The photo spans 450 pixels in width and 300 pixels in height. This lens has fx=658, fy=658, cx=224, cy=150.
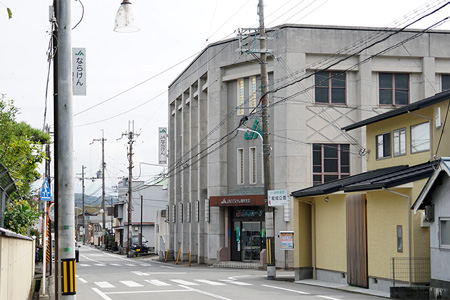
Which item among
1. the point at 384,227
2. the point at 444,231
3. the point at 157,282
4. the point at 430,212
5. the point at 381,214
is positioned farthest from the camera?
the point at 157,282

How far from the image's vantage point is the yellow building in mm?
21938

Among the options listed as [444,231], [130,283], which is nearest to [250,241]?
[130,283]

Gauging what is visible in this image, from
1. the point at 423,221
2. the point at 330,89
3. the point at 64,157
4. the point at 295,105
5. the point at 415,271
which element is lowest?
the point at 415,271

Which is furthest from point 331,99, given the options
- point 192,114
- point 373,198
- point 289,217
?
point 373,198

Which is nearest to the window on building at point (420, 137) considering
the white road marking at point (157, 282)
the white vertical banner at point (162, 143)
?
the white road marking at point (157, 282)

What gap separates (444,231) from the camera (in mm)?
20344

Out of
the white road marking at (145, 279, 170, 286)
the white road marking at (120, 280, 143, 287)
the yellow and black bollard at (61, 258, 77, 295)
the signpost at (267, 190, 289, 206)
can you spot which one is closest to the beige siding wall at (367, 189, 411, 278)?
the signpost at (267, 190, 289, 206)

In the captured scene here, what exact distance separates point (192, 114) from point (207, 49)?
8529mm

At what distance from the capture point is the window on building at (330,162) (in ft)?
144

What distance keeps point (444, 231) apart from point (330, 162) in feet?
78.4

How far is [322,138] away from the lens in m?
43.9

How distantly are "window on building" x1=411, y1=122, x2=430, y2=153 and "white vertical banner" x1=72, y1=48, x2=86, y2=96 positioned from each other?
1528 cm

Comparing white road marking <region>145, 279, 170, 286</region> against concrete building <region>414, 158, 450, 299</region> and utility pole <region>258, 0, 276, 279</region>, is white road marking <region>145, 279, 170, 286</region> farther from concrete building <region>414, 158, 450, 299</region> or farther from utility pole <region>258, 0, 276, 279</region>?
concrete building <region>414, 158, 450, 299</region>

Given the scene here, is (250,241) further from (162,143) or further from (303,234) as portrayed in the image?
(162,143)
